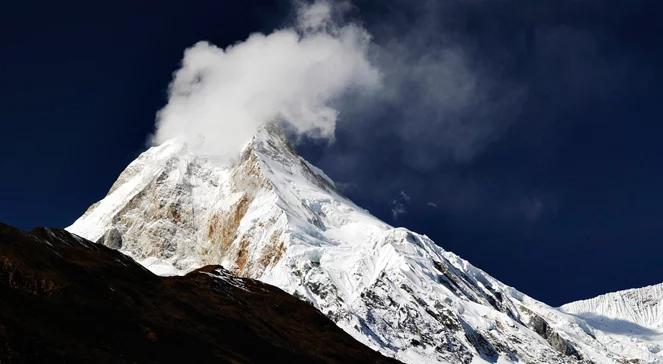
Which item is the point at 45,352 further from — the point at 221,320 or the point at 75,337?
the point at 221,320

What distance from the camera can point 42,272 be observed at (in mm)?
80625

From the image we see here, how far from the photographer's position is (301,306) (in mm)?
150000

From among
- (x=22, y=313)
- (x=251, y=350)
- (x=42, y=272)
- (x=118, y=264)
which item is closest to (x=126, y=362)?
(x=22, y=313)

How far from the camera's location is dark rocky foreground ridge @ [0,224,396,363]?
69375 millimetres

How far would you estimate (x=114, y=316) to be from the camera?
81375 mm

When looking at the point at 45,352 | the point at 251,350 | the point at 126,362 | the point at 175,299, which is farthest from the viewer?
the point at 175,299

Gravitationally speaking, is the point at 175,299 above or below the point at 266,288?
below

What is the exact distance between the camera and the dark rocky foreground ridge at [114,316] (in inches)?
2731

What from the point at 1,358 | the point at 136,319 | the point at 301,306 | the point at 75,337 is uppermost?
the point at 301,306

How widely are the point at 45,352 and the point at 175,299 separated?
36623 mm

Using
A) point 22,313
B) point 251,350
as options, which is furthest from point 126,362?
point 251,350

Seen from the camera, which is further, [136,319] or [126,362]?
[136,319]

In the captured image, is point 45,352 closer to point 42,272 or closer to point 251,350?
point 42,272

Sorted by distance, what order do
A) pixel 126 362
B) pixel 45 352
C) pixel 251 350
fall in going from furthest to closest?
pixel 251 350 < pixel 126 362 < pixel 45 352
